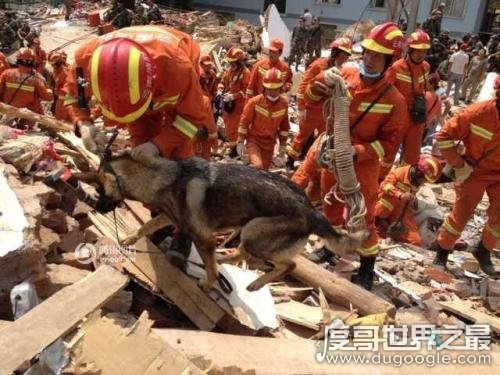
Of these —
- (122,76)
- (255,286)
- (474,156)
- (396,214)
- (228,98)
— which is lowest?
(396,214)

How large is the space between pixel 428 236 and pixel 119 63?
5499mm

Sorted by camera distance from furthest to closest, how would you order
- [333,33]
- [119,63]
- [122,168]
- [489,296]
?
[333,33] < [489,296] < [122,168] < [119,63]

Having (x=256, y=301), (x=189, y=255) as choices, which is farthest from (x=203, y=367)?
(x=189, y=255)

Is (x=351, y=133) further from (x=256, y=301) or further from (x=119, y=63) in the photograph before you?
(x=119, y=63)

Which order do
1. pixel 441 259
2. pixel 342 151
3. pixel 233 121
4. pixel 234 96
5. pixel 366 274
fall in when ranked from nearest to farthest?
pixel 342 151 < pixel 366 274 < pixel 441 259 < pixel 234 96 < pixel 233 121

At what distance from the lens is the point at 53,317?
2.89 m

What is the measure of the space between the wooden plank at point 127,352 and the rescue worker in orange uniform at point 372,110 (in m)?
2.31

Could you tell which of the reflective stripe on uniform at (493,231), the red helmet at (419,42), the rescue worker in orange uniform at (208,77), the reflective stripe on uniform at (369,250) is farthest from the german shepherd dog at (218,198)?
the rescue worker in orange uniform at (208,77)

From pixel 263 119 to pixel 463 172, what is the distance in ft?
9.90

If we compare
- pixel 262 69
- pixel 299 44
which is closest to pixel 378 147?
pixel 262 69

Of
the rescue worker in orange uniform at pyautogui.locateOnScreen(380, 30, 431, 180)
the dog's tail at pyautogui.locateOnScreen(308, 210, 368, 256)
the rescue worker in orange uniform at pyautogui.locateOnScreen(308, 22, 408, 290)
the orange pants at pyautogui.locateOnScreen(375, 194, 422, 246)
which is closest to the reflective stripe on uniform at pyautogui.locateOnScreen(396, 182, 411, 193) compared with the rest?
the orange pants at pyautogui.locateOnScreen(375, 194, 422, 246)

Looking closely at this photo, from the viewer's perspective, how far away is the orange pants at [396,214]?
21.6 ft

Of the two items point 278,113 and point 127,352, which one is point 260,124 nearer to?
point 278,113

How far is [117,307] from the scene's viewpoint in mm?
3600
